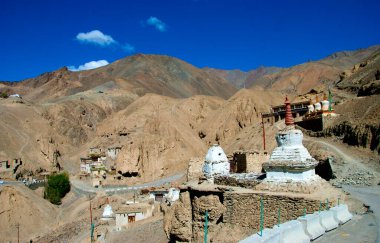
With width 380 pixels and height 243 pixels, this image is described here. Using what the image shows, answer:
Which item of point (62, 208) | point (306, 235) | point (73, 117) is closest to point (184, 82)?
point (73, 117)

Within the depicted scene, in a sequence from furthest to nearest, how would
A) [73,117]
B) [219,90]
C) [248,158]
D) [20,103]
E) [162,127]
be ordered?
[219,90], [73,117], [20,103], [162,127], [248,158]

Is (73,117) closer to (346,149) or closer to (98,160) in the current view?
(98,160)

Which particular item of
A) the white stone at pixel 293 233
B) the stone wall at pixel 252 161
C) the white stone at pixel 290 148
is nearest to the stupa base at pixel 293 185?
the white stone at pixel 290 148

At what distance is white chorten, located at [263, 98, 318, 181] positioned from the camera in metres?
13.5

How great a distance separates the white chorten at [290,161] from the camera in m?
13.5

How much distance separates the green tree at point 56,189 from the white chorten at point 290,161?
37107 millimetres

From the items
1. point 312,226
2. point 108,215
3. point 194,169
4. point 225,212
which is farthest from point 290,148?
point 108,215

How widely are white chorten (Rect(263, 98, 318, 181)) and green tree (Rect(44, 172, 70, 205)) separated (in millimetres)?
37107

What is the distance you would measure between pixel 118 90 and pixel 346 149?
294 ft

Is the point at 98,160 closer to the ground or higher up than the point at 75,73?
closer to the ground

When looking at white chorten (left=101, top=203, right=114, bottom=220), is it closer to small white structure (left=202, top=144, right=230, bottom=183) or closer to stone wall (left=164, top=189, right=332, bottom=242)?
stone wall (left=164, top=189, right=332, bottom=242)

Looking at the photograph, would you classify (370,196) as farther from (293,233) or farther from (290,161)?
(293,233)

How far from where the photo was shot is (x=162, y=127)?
61.9 m

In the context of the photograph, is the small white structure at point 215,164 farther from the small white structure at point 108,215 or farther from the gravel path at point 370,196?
the small white structure at point 108,215
